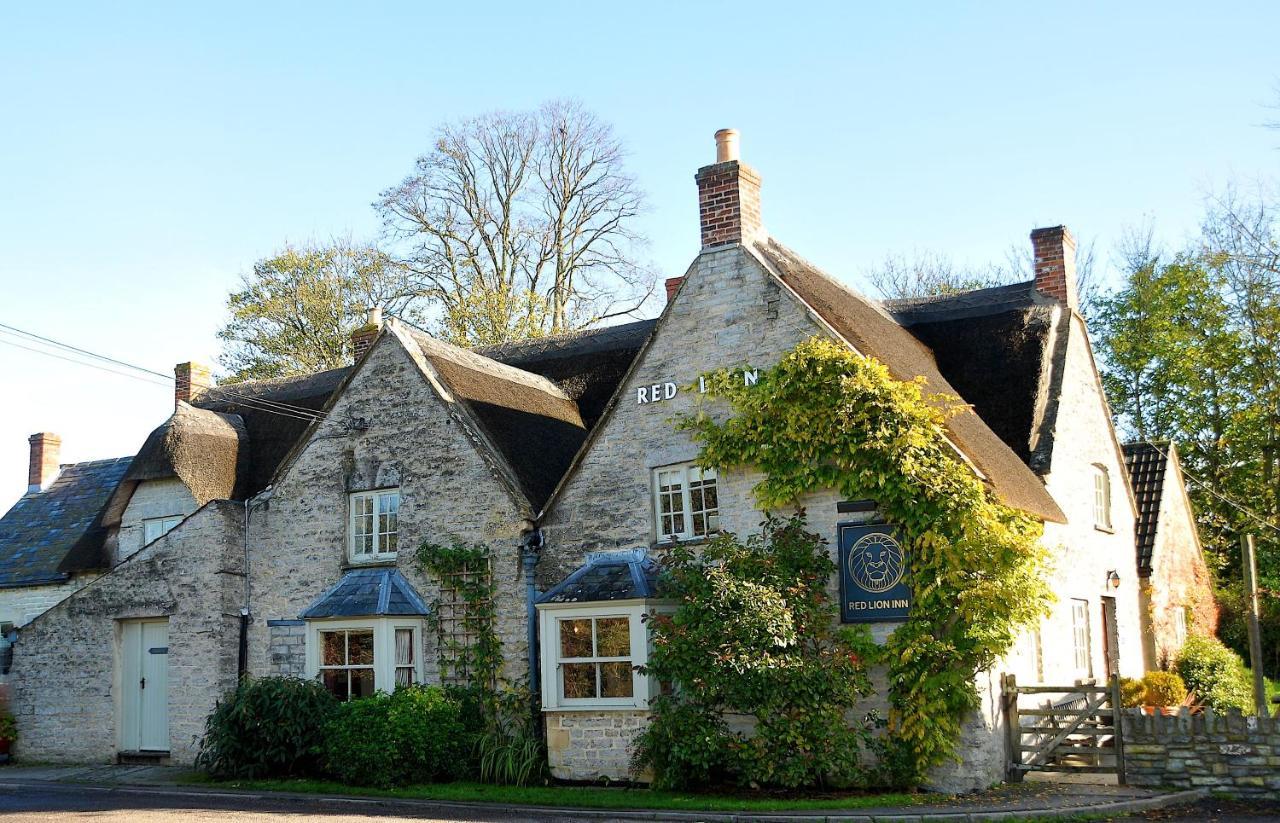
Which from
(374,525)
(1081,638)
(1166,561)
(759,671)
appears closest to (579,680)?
(759,671)

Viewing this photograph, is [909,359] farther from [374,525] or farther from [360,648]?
[360,648]

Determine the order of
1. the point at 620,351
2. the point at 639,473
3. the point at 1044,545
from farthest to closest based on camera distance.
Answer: the point at 620,351 < the point at 639,473 < the point at 1044,545

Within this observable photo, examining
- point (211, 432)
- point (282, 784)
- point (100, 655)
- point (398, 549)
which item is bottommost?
point (282, 784)

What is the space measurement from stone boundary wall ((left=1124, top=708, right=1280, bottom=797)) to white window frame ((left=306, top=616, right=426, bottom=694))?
9.97m

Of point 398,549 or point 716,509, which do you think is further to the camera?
point 398,549

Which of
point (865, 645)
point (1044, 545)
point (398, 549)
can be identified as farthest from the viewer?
point (398, 549)

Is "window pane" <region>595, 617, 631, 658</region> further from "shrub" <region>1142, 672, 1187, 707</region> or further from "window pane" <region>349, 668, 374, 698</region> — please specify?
"shrub" <region>1142, 672, 1187, 707</region>

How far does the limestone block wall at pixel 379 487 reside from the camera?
18078mm

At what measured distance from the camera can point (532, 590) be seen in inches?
688

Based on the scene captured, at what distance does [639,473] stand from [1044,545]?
5617 mm

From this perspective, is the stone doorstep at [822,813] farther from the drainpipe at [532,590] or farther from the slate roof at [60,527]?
the slate roof at [60,527]

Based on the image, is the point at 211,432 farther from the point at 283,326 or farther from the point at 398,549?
the point at 283,326

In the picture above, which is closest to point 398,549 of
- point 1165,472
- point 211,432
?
point 211,432

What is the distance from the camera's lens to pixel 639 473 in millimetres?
17188
